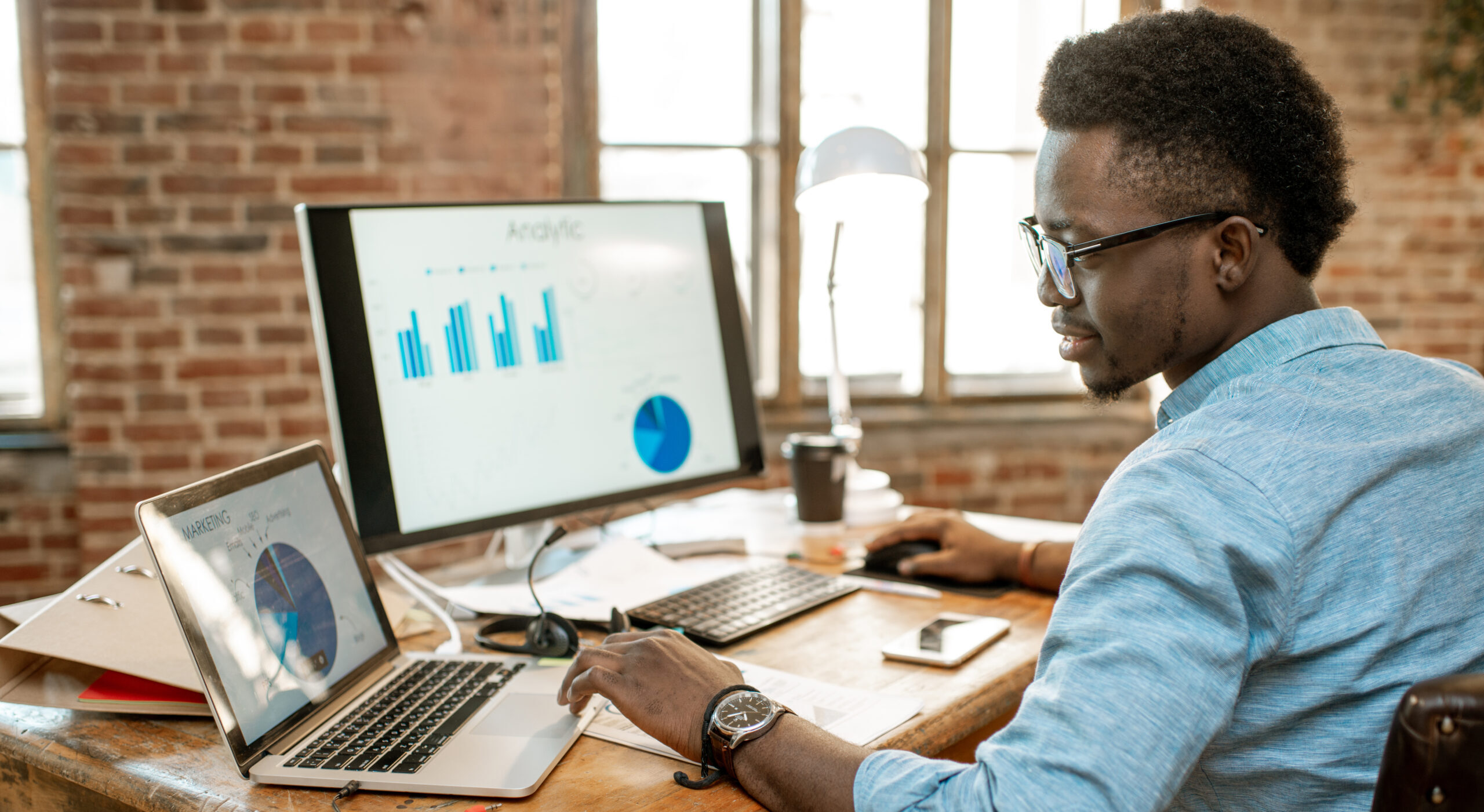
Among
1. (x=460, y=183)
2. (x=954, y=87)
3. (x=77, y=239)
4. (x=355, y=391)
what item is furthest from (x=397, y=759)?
(x=954, y=87)

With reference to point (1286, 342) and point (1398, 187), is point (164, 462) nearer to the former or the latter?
point (1286, 342)

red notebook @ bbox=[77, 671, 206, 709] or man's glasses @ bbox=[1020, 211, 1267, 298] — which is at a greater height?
man's glasses @ bbox=[1020, 211, 1267, 298]

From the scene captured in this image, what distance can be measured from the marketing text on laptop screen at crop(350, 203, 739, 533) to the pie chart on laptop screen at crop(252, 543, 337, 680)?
25cm

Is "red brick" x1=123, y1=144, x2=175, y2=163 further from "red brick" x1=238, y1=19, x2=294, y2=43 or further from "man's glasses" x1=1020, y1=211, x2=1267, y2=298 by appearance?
"man's glasses" x1=1020, y1=211, x2=1267, y2=298

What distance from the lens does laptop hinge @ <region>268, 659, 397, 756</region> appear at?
0.84m

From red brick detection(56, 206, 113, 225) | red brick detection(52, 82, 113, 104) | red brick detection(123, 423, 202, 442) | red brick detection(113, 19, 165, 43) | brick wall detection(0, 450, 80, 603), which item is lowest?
brick wall detection(0, 450, 80, 603)

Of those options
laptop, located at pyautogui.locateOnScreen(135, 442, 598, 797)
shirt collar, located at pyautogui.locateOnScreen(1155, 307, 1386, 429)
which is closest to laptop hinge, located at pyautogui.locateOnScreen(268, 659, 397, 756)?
laptop, located at pyautogui.locateOnScreen(135, 442, 598, 797)

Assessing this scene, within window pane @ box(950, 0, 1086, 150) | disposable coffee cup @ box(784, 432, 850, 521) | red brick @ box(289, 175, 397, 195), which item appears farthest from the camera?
window pane @ box(950, 0, 1086, 150)

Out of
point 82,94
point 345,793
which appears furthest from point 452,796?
point 82,94

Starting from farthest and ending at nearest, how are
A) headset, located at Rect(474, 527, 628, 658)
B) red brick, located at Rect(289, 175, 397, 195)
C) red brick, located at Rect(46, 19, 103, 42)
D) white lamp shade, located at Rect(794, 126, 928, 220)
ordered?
red brick, located at Rect(289, 175, 397, 195) < red brick, located at Rect(46, 19, 103, 42) < white lamp shade, located at Rect(794, 126, 928, 220) < headset, located at Rect(474, 527, 628, 658)

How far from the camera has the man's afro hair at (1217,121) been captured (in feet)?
2.66

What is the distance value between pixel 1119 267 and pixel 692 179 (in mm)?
2348

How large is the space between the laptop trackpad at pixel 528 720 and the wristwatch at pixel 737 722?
0.15 m

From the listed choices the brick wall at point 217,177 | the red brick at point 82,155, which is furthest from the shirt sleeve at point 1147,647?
the red brick at point 82,155
